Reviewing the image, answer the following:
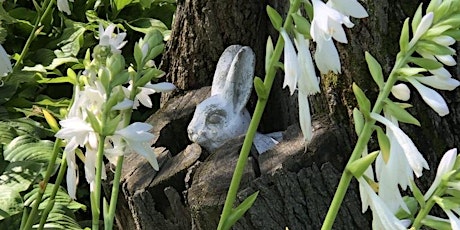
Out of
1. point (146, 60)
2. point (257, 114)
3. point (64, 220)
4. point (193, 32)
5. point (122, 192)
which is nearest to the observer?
point (257, 114)

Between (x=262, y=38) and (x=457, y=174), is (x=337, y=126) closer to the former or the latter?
(x=262, y=38)

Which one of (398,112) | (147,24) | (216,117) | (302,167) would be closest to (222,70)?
(216,117)

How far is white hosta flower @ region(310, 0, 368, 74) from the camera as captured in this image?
100 centimetres

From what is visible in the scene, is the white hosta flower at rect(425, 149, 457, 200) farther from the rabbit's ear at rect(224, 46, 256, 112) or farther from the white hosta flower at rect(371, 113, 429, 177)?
the rabbit's ear at rect(224, 46, 256, 112)

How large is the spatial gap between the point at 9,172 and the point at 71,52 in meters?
1.30

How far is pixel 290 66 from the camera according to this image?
104 cm

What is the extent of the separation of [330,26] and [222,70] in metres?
1.91

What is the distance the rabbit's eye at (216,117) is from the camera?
2709 millimetres

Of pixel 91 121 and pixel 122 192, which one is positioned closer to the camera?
pixel 91 121

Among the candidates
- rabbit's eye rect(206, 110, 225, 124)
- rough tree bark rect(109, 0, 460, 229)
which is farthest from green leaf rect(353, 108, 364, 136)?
rabbit's eye rect(206, 110, 225, 124)

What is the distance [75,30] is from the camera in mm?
4180

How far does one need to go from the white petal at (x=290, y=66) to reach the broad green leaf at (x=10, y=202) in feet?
5.87

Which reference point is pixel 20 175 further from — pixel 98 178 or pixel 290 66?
pixel 290 66

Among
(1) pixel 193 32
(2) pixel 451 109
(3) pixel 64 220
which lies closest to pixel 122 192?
(3) pixel 64 220
